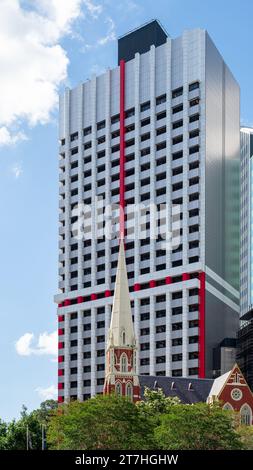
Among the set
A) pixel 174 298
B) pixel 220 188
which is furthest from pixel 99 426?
pixel 220 188

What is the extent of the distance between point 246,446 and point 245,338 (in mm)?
58934

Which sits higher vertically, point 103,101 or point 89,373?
point 103,101

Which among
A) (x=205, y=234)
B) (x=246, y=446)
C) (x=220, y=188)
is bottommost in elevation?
(x=246, y=446)

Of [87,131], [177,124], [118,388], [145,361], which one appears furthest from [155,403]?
[87,131]

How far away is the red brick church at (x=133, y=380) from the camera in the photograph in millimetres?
121688

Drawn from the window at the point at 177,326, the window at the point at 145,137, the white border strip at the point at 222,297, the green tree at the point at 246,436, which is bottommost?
A: the green tree at the point at 246,436

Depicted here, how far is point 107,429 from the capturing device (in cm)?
8269

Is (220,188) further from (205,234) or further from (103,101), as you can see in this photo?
(103,101)

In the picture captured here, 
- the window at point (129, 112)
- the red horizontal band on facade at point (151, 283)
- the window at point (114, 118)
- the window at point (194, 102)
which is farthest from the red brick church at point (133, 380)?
the window at point (114, 118)

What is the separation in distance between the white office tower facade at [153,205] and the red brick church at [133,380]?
24.4 m

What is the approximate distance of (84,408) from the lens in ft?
291

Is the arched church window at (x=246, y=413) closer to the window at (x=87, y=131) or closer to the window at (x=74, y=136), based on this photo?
the window at (x=87, y=131)

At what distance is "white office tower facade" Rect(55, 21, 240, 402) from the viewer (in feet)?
528

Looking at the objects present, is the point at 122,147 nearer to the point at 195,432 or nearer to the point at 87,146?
the point at 87,146
